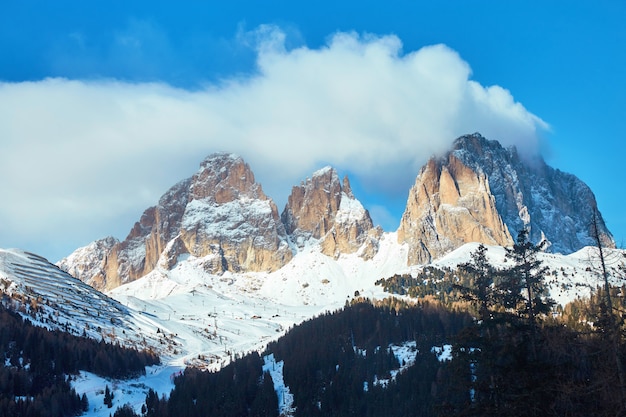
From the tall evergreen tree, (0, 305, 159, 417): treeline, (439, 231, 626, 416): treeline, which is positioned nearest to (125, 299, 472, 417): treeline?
(0, 305, 159, 417): treeline

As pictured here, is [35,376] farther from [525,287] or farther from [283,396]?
[525,287]

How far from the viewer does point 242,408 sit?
168625 mm

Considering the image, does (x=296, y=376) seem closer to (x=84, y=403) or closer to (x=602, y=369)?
(x=84, y=403)

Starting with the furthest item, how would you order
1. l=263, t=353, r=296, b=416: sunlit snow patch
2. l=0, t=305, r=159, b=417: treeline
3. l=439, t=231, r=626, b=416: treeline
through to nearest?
l=263, t=353, r=296, b=416: sunlit snow patch → l=0, t=305, r=159, b=417: treeline → l=439, t=231, r=626, b=416: treeline

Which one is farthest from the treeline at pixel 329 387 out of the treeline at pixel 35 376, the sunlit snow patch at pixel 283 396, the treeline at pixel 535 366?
the treeline at pixel 535 366

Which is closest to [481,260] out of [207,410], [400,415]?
[400,415]

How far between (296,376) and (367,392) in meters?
25.8

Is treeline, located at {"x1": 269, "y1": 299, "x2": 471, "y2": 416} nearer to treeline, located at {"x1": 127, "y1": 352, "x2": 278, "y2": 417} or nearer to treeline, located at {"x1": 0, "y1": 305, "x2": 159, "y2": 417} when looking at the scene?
treeline, located at {"x1": 127, "y1": 352, "x2": 278, "y2": 417}

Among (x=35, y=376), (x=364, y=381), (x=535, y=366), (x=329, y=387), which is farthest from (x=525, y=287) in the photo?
(x=35, y=376)

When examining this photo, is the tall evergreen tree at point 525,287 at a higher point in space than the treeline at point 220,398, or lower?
higher

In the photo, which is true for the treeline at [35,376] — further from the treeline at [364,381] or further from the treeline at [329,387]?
the treeline at [364,381]

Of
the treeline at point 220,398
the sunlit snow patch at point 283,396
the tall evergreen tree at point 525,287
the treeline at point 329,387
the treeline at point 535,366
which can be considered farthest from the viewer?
the sunlit snow patch at point 283,396

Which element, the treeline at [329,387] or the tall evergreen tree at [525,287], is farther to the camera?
the treeline at [329,387]

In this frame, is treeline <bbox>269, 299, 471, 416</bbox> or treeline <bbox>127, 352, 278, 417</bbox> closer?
treeline <bbox>269, 299, 471, 416</bbox>
